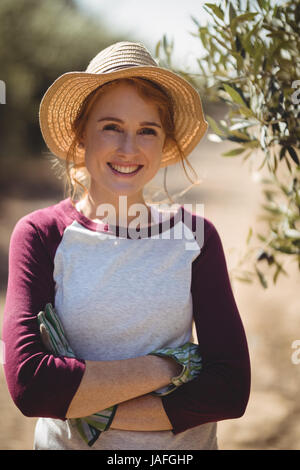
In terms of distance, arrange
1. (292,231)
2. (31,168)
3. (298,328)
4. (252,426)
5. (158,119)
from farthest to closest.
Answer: (31,168), (298,328), (252,426), (292,231), (158,119)

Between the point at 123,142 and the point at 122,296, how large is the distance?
0.49 m

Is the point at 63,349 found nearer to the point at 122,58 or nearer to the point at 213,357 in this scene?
the point at 213,357

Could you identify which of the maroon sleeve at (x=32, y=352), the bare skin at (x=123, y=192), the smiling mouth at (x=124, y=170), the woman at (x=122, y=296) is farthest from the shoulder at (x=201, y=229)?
the maroon sleeve at (x=32, y=352)

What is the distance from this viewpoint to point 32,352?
63.6 inches

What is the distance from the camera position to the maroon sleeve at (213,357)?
5.43 feet

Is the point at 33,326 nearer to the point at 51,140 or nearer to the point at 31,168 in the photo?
the point at 51,140

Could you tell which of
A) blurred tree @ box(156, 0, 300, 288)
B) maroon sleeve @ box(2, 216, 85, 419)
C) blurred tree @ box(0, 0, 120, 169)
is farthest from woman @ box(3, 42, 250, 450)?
blurred tree @ box(0, 0, 120, 169)

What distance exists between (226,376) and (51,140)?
1.10 meters

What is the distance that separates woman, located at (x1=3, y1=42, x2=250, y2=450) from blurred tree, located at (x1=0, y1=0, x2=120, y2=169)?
858cm

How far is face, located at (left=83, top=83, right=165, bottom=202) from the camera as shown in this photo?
1.79 meters
